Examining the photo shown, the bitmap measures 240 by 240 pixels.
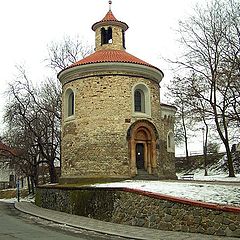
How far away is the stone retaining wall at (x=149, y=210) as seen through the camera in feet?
41.2

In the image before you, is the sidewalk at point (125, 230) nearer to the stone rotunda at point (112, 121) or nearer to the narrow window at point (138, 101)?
the stone rotunda at point (112, 121)

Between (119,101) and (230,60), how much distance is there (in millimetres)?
8825

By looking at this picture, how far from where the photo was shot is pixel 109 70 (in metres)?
25.2

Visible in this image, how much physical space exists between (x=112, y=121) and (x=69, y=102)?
4.23m

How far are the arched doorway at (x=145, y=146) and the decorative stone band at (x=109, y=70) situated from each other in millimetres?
3331

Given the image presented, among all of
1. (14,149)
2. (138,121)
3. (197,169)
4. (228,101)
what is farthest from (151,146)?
(197,169)

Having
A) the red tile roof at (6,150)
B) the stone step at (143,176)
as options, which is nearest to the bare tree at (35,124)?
the red tile roof at (6,150)

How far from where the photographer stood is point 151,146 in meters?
25.8

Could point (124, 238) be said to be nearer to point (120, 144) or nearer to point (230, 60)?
point (230, 60)

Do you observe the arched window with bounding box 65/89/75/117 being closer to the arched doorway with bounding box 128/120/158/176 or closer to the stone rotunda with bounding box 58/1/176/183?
the stone rotunda with bounding box 58/1/176/183

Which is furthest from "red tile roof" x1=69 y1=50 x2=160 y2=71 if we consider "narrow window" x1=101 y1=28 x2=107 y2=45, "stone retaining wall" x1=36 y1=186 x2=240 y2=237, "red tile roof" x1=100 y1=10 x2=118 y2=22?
"stone retaining wall" x1=36 y1=186 x2=240 y2=237

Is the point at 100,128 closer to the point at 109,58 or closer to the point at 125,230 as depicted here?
the point at 109,58

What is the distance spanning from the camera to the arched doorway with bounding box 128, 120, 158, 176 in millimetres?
25231

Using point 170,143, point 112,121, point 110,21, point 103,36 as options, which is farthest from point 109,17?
point 170,143
